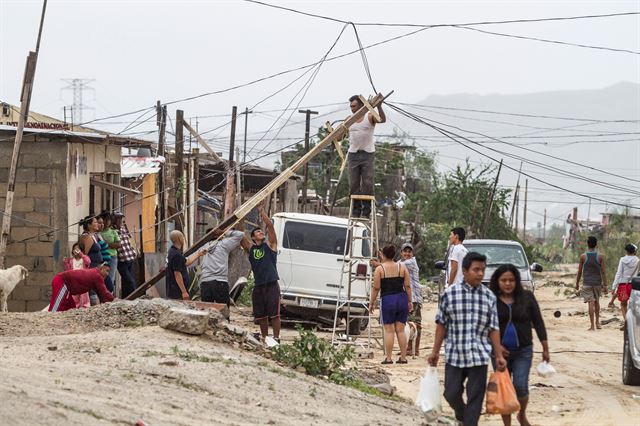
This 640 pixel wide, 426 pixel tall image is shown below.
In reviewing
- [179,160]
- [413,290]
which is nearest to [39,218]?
[413,290]

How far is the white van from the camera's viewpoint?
21.6 m

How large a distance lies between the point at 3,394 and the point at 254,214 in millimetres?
27387

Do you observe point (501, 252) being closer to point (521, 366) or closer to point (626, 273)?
point (626, 273)

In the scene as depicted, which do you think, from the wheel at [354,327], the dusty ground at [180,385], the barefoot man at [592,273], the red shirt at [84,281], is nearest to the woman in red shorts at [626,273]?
the barefoot man at [592,273]

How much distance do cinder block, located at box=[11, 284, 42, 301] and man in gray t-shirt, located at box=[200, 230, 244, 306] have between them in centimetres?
378

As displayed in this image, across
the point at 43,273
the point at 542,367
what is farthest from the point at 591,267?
the point at 542,367

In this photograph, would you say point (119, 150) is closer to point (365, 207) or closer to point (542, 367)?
point (365, 207)

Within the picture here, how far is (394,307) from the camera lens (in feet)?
52.0

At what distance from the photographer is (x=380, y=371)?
1486 centimetres

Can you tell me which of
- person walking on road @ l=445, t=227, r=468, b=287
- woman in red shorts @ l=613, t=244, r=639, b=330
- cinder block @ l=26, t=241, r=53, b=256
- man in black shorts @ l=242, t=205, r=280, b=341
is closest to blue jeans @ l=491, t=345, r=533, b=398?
person walking on road @ l=445, t=227, r=468, b=287

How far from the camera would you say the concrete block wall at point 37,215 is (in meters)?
19.5

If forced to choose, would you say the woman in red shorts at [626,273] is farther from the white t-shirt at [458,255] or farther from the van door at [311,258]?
the white t-shirt at [458,255]

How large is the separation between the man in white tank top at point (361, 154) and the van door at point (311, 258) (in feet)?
8.52

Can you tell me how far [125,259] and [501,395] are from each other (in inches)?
459
